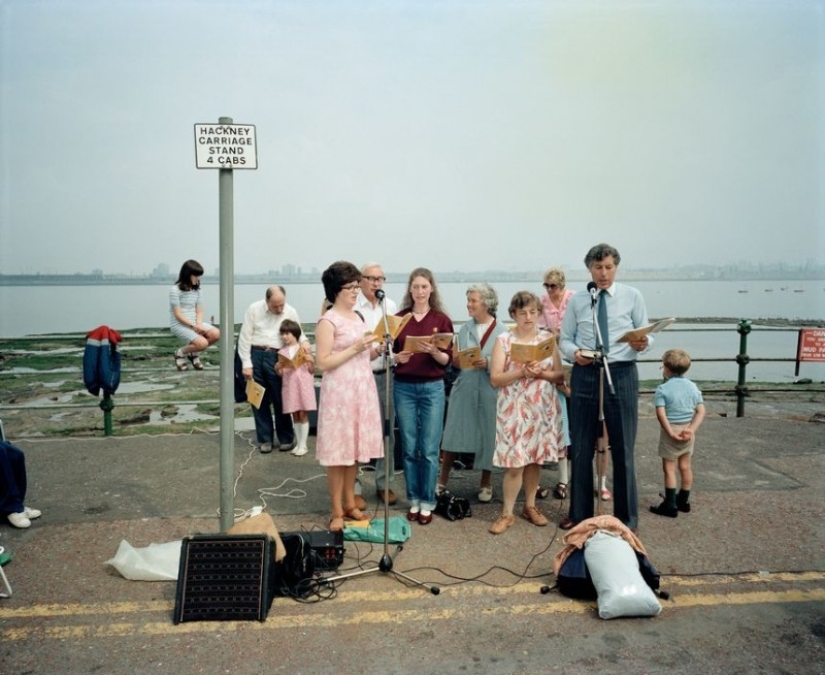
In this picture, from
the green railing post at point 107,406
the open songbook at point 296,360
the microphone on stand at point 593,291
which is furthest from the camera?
the green railing post at point 107,406

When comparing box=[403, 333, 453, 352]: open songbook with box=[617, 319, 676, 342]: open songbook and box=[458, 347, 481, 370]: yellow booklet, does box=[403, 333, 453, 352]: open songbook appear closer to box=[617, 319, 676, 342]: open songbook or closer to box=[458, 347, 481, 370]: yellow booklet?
box=[458, 347, 481, 370]: yellow booklet

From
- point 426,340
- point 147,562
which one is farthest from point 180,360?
point 426,340

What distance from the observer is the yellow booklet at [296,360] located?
270 inches

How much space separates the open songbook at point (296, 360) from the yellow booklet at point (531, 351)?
280 cm

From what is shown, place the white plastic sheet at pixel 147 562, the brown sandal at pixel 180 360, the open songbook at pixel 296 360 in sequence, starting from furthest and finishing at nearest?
the brown sandal at pixel 180 360 → the open songbook at pixel 296 360 → the white plastic sheet at pixel 147 562

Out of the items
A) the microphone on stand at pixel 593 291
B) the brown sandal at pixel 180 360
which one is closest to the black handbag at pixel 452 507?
the microphone on stand at pixel 593 291

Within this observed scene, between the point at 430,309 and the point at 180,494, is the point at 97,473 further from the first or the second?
the point at 430,309

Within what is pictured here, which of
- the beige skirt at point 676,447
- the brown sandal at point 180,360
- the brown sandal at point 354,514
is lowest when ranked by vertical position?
the brown sandal at point 354,514

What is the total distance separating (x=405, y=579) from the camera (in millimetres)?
4078

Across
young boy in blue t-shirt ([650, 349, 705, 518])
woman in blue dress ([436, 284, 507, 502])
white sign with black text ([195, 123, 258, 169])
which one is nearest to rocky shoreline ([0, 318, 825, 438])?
young boy in blue t-shirt ([650, 349, 705, 518])

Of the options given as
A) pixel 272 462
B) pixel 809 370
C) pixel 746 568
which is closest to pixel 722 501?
pixel 746 568

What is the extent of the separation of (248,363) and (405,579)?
3.61 metres

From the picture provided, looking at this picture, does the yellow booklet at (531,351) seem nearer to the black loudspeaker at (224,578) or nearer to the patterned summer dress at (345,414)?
the patterned summer dress at (345,414)

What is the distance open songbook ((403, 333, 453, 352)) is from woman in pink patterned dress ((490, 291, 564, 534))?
0.39 metres
